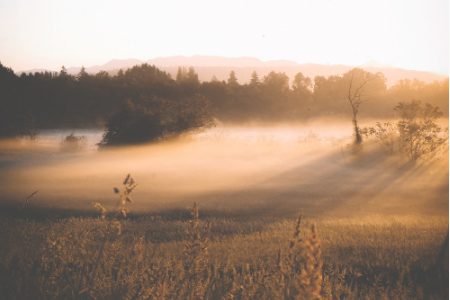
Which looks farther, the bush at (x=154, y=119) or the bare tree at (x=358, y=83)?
the bare tree at (x=358, y=83)

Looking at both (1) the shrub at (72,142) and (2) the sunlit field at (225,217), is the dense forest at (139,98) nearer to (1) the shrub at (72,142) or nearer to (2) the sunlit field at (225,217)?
(1) the shrub at (72,142)

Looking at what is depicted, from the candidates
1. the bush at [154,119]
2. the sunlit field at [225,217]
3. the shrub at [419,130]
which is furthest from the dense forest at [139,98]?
the sunlit field at [225,217]

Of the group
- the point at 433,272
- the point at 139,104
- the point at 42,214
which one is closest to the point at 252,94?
the point at 139,104

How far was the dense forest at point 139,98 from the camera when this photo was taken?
2664 centimetres

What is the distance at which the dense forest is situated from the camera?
26.6 meters

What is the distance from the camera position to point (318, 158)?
31.9m

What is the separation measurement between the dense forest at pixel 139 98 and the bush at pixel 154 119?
0.25 ft

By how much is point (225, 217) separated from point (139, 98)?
1765 centimetres

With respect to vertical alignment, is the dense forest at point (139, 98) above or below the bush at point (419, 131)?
above

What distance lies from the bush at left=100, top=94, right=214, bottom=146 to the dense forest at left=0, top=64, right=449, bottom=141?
0.08 meters

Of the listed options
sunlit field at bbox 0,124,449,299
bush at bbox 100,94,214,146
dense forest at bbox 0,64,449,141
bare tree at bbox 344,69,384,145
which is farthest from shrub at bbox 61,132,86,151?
bare tree at bbox 344,69,384,145

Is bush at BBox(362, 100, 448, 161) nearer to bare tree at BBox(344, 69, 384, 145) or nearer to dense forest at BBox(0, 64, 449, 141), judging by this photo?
dense forest at BBox(0, 64, 449, 141)

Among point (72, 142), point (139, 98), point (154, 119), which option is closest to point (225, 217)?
point (154, 119)

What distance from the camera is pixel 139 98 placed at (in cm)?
2934
